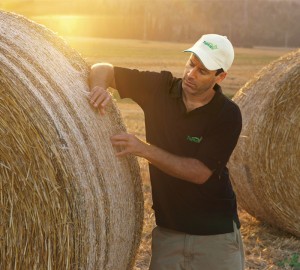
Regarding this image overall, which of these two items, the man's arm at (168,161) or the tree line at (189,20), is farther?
the tree line at (189,20)

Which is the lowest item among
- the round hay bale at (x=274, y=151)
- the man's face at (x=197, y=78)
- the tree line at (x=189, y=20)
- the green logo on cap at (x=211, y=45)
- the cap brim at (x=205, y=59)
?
the tree line at (x=189, y=20)

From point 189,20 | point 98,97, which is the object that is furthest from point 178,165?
point 189,20

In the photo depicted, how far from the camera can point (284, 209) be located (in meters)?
7.50

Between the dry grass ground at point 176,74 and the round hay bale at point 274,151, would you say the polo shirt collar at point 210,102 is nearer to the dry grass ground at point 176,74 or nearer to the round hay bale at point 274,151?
the dry grass ground at point 176,74

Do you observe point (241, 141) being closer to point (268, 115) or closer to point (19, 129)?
point (268, 115)

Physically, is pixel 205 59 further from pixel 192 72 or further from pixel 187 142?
pixel 187 142

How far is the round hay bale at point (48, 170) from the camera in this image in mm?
3992

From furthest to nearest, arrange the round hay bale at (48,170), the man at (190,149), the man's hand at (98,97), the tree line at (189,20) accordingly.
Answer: the tree line at (189,20), the man's hand at (98,97), the man at (190,149), the round hay bale at (48,170)

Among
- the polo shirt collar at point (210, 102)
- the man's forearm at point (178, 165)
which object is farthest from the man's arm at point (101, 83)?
the man's forearm at point (178, 165)

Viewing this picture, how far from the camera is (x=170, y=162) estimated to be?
426cm

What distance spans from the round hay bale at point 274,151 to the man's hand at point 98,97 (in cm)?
313

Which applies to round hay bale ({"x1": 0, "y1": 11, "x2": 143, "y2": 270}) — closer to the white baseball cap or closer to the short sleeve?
the short sleeve

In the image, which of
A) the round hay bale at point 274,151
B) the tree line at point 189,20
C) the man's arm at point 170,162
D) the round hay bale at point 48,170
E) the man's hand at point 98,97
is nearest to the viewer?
the round hay bale at point 48,170

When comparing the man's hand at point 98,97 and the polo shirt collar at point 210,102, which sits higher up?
the polo shirt collar at point 210,102
